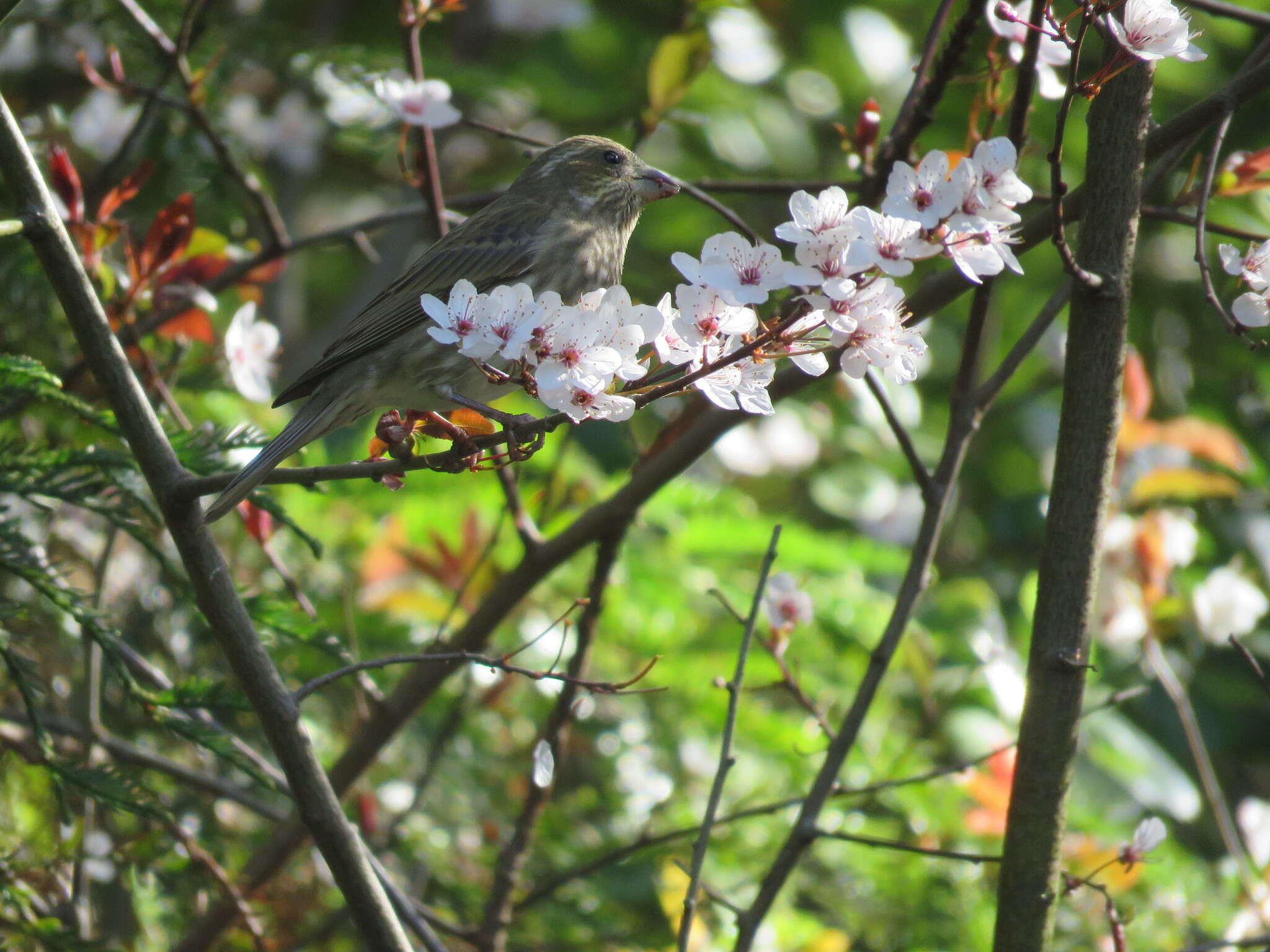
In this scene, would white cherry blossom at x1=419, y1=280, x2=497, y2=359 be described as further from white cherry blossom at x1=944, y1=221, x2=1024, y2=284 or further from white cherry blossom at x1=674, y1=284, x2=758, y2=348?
white cherry blossom at x1=944, y1=221, x2=1024, y2=284

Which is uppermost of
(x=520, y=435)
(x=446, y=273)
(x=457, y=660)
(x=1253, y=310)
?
(x=446, y=273)

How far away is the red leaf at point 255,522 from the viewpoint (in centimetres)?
255

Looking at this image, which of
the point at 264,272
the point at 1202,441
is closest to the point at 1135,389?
the point at 1202,441

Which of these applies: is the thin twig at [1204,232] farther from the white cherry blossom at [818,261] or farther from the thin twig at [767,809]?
the thin twig at [767,809]

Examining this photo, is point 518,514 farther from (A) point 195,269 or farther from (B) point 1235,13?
(B) point 1235,13

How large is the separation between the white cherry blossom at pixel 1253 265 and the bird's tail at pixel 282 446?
1372mm

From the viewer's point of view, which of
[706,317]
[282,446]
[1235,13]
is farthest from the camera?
[282,446]

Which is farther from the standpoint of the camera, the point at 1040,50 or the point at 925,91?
the point at 925,91

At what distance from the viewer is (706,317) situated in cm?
161

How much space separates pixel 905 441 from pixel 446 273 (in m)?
1.32

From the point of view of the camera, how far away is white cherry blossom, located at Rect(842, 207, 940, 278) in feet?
4.87

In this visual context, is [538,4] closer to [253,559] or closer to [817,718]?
[253,559]

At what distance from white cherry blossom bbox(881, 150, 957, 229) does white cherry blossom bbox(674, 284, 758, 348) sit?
0.22m

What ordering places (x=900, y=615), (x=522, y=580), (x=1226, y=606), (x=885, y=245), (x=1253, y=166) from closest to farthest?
1. (x=885, y=245)
2. (x=1253, y=166)
3. (x=900, y=615)
4. (x=522, y=580)
5. (x=1226, y=606)
